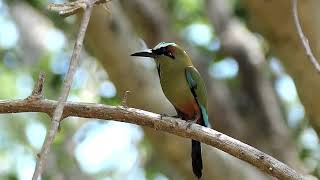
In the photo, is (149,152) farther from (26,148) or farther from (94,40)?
(94,40)

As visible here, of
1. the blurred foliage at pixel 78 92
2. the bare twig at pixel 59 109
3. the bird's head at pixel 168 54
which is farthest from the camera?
the blurred foliage at pixel 78 92

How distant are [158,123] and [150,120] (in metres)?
0.05

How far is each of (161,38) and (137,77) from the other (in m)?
0.94

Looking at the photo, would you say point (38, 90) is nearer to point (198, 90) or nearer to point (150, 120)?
point (150, 120)

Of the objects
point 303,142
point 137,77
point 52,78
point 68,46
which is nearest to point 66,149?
point 52,78

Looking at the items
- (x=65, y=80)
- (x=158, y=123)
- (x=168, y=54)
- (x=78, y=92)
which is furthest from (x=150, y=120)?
(x=78, y=92)

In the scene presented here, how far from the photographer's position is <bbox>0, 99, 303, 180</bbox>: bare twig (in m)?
3.21

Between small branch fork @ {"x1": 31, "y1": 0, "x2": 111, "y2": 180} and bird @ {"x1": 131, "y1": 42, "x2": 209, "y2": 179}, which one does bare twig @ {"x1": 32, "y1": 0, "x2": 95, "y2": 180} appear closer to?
small branch fork @ {"x1": 31, "y1": 0, "x2": 111, "y2": 180}

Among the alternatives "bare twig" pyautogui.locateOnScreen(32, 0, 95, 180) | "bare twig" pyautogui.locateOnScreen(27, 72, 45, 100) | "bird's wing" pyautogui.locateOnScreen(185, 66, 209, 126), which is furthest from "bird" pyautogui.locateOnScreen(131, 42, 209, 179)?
"bare twig" pyautogui.locateOnScreen(32, 0, 95, 180)

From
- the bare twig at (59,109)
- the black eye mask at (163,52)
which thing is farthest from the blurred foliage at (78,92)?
the bare twig at (59,109)

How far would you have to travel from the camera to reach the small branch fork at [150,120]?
10.5 ft

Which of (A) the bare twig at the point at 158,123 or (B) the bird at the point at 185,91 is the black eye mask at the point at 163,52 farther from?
(A) the bare twig at the point at 158,123

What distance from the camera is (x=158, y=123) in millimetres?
3391

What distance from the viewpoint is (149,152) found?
29.7 feet
